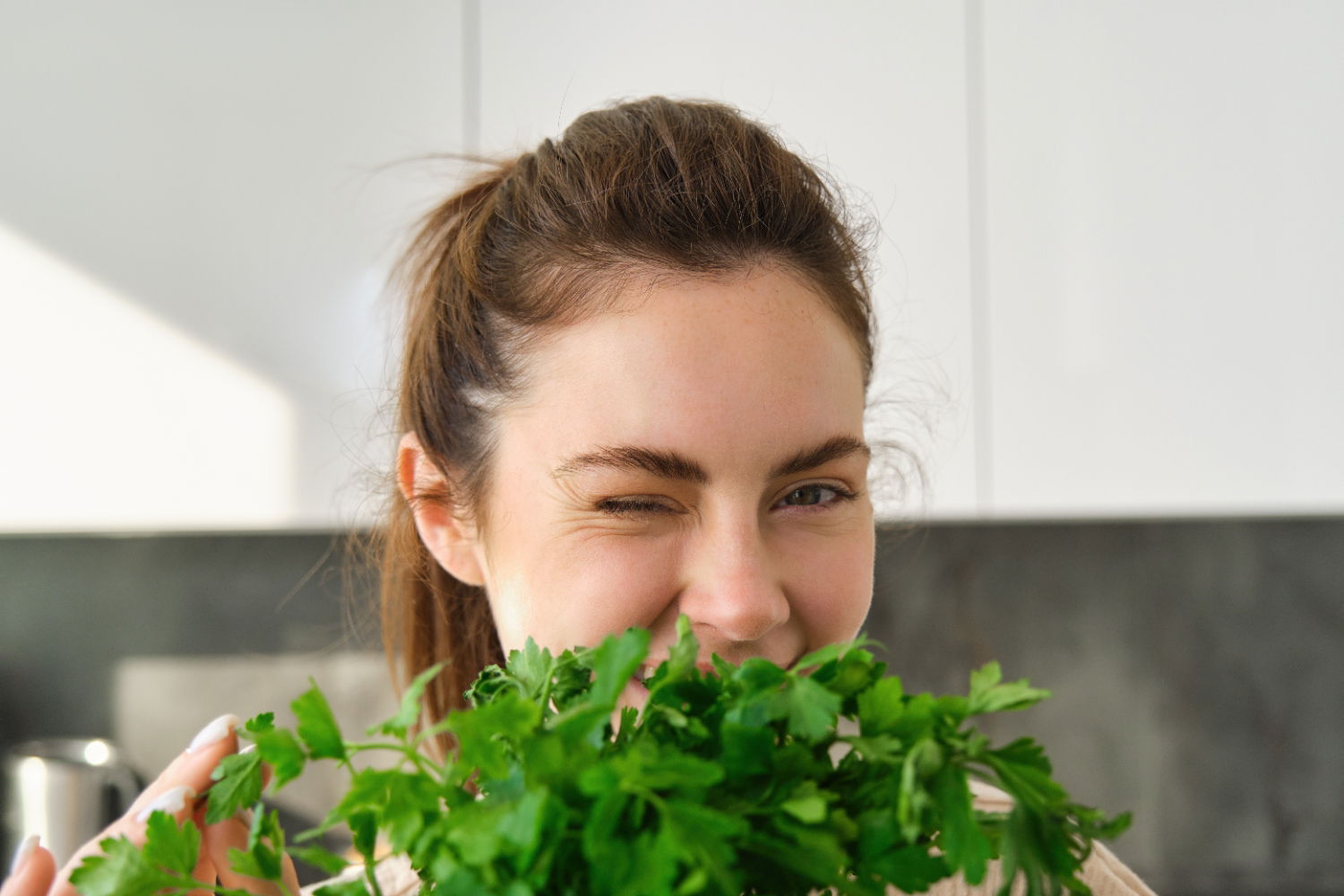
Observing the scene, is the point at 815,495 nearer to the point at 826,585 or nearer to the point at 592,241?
the point at 826,585

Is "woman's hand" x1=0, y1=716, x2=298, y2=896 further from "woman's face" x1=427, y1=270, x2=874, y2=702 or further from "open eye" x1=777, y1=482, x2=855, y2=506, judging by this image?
"open eye" x1=777, y1=482, x2=855, y2=506

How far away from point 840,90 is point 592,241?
999 millimetres

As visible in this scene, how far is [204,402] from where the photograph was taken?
166 cm

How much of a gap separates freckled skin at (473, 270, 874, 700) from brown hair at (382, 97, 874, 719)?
40 millimetres

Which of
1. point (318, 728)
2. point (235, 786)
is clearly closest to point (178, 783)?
point (235, 786)

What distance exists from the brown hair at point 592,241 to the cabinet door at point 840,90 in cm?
73

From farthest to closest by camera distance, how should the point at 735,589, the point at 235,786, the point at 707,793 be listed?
the point at 735,589, the point at 235,786, the point at 707,793


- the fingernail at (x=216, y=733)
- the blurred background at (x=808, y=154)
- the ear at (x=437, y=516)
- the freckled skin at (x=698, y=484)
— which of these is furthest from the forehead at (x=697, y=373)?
the blurred background at (x=808, y=154)

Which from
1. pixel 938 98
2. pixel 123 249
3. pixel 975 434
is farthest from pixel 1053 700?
pixel 123 249

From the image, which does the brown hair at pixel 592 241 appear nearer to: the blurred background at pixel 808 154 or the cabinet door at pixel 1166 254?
the blurred background at pixel 808 154

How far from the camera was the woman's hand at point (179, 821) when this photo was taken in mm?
617

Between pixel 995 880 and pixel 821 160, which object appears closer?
pixel 995 880

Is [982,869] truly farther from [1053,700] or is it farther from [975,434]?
[1053,700]

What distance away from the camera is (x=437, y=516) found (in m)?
0.94
